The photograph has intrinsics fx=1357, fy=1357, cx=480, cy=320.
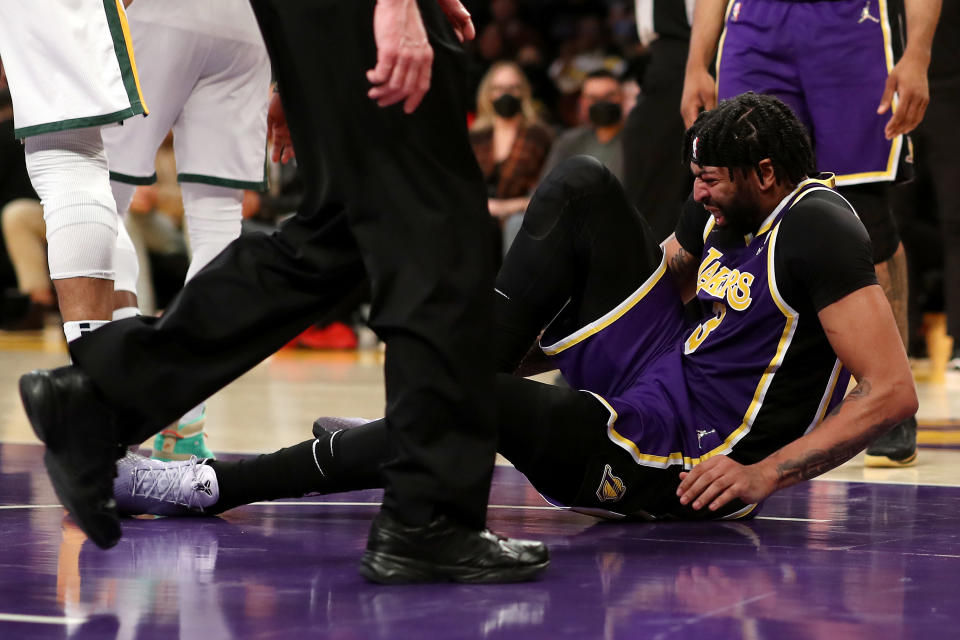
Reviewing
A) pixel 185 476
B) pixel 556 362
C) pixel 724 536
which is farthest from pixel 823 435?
pixel 185 476

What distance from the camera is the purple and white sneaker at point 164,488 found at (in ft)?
7.87

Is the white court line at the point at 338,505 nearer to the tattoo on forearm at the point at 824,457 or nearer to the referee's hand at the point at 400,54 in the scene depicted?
the tattoo on forearm at the point at 824,457

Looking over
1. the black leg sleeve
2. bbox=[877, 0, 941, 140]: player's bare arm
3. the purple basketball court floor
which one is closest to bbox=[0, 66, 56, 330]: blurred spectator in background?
the black leg sleeve

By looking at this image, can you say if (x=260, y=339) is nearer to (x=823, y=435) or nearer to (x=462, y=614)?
(x=462, y=614)

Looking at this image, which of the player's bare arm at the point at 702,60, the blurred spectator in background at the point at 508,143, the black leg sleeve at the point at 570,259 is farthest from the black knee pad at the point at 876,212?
the blurred spectator in background at the point at 508,143

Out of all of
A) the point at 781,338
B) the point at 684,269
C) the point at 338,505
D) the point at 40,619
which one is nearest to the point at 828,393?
the point at 781,338

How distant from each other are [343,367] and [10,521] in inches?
161

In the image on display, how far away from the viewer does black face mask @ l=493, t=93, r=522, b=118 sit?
746 cm

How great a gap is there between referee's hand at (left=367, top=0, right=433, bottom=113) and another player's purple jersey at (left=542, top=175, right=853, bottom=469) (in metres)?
0.81

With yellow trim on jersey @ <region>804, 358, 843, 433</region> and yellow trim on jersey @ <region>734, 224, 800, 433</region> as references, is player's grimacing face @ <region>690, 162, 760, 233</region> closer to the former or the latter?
yellow trim on jersey @ <region>734, 224, 800, 433</region>

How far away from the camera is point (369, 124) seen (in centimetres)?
179

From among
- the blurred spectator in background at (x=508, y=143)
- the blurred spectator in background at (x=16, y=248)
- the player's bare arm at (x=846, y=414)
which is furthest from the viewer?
the blurred spectator in background at (x=16, y=248)

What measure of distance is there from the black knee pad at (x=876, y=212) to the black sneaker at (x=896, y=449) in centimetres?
41

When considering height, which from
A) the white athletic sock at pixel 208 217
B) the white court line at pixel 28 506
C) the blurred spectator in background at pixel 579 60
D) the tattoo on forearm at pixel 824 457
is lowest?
the white court line at pixel 28 506
